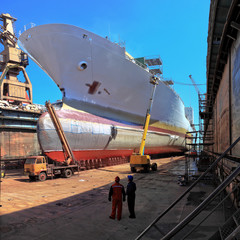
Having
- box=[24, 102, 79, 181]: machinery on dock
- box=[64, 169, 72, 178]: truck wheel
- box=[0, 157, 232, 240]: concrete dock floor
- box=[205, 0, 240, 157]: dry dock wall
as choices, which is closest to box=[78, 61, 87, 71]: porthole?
box=[24, 102, 79, 181]: machinery on dock

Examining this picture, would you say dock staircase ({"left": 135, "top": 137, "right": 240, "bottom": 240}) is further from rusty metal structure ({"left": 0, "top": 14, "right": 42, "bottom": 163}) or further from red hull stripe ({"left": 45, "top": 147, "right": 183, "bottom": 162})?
rusty metal structure ({"left": 0, "top": 14, "right": 42, "bottom": 163})

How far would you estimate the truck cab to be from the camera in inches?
588

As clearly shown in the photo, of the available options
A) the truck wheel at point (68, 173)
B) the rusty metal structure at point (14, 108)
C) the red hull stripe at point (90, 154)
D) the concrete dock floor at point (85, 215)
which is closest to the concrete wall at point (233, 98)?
the concrete dock floor at point (85, 215)

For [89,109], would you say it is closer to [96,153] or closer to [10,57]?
[96,153]

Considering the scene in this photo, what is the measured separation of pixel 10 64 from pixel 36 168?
90.3ft

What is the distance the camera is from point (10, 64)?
1417 inches

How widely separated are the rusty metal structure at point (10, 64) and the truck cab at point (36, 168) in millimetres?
24210

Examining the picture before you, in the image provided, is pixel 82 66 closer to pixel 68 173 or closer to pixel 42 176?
pixel 68 173

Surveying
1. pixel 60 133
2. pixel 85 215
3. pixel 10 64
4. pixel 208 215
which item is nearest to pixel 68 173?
pixel 60 133

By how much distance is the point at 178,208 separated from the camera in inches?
321

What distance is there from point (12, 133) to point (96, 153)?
1295 centimetres

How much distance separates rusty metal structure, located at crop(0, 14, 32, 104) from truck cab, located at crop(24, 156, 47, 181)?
79.4 feet

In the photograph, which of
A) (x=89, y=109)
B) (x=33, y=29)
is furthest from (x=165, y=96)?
(x=33, y=29)

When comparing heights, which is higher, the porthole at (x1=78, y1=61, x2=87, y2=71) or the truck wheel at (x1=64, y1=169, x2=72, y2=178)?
the porthole at (x1=78, y1=61, x2=87, y2=71)
